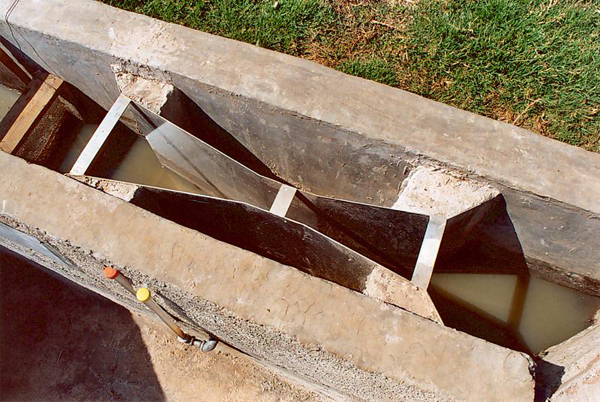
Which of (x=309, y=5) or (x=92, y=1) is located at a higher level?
(x=92, y=1)

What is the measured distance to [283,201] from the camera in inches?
113

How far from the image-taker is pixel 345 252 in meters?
2.66

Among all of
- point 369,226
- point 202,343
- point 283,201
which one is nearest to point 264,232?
point 283,201

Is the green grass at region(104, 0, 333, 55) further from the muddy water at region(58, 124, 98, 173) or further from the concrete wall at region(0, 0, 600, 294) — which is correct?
the muddy water at region(58, 124, 98, 173)

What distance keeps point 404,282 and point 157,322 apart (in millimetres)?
1825

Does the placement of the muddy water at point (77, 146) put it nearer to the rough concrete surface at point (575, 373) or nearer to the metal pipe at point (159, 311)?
the metal pipe at point (159, 311)

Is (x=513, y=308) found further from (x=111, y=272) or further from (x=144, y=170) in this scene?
(x=144, y=170)

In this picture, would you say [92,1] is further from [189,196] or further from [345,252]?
[345,252]

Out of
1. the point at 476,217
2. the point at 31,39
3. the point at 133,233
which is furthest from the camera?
the point at 31,39

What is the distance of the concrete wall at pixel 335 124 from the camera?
270cm

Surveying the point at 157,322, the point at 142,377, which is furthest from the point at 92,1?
the point at 142,377

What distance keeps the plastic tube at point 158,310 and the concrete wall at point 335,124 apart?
108 centimetres

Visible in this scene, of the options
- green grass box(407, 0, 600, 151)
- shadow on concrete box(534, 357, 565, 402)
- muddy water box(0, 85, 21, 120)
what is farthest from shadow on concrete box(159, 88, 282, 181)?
shadow on concrete box(534, 357, 565, 402)

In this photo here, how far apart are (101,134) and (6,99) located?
1493 millimetres
